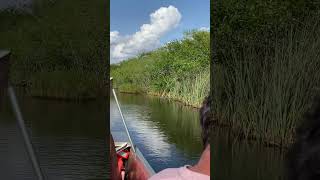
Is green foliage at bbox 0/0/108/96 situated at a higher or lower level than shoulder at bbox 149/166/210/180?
higher

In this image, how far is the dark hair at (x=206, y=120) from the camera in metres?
0.94

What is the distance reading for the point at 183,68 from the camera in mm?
4078

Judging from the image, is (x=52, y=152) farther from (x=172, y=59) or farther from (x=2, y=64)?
(x=2, y=64)

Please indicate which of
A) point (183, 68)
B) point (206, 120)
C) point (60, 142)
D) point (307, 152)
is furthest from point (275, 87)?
point (60, 142)

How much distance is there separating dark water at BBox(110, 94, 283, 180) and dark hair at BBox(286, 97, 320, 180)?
3.02m

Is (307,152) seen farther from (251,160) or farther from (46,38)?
(46,38)

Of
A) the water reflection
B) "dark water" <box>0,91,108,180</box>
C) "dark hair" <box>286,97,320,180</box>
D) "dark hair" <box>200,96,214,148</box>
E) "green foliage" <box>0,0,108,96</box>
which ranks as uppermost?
"green foliage" <box>0,0,108,96</box>

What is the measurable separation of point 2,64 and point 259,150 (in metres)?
2.70

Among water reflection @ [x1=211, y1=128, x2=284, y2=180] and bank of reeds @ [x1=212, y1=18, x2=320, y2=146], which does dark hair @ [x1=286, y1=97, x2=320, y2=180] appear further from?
bank of reeds @ [x1=212, y1=18, x2=320, y2=146]

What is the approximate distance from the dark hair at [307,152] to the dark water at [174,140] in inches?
119

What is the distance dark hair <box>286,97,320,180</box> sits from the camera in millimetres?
232

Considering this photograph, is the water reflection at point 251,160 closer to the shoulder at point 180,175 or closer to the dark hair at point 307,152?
the shoulder at point 180,175

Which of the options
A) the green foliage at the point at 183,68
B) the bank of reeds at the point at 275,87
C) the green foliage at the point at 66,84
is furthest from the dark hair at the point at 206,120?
the green foliage at the point at 66,84

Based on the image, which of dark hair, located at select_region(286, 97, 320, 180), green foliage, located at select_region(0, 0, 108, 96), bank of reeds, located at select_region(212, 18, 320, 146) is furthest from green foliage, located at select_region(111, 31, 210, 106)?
green foliage, located at select_region(0, 0, 108, 96)
